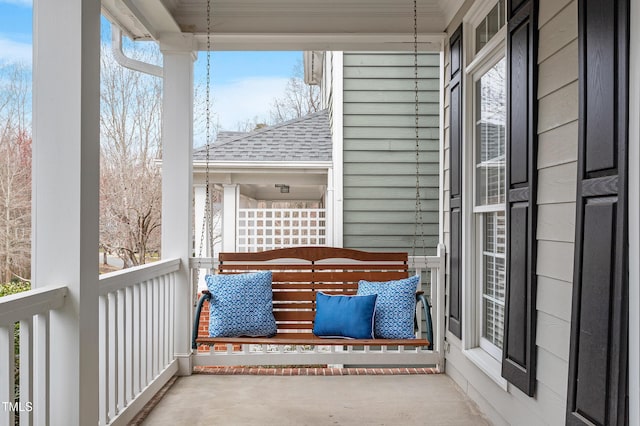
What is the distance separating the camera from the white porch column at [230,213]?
6.80 metres

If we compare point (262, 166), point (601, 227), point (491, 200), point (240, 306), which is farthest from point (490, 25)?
point (262, 166)

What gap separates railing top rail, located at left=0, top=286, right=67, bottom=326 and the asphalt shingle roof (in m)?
4.43

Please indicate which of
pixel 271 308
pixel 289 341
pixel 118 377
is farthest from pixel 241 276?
pixel 118 377

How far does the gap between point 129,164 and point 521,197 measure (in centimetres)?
626

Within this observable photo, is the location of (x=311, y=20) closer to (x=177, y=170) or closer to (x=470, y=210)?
(x=177, y=170)

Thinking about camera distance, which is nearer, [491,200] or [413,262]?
[491,200]

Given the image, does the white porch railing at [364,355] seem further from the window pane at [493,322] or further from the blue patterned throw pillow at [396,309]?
the window pane at [493,322]

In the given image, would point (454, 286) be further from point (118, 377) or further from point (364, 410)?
point (118, 377)

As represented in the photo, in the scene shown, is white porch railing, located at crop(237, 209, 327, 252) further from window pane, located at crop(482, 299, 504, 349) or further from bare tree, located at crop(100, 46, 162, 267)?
window pane, located at crop(482, 299, 504, 349)

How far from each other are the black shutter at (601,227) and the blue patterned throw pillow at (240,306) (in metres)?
2.33

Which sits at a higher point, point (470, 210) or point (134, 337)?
point (470, 210)

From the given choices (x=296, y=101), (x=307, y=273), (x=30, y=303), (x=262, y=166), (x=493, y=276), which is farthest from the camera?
(x=296, y=101)

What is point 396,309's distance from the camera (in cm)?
388

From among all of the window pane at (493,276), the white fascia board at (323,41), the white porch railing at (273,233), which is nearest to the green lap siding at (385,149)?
the white porch railing at (273,233)
